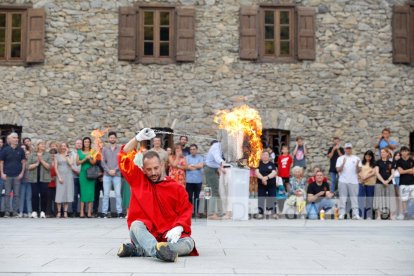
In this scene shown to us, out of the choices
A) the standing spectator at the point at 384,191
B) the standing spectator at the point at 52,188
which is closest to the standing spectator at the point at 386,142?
the standing spectator at the point at 384,191

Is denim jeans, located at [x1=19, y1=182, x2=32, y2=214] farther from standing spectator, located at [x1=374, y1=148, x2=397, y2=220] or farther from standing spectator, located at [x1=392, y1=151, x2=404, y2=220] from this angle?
standing spectator, located at [x1=392, y1=151, x2=404, y2=220]

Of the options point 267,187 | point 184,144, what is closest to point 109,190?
point 184,144

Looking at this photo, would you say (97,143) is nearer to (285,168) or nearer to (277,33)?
(285,168)

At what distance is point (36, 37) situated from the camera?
20.2m

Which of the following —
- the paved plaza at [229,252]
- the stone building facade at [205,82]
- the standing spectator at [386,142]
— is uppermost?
the stone building facade at [205,82]

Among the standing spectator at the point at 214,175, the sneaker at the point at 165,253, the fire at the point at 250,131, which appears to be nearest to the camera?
the sneaker at the point at 165,253

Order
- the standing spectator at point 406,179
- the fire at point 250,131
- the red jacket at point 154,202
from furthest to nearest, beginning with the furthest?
1. the standing spectator at point 406,179
2. the fire at point 250,131
3. the red jacket at point 154,202

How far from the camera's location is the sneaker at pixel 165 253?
6.49m

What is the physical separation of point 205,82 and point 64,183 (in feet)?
20.1

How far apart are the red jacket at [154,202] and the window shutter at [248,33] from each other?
13.6 m

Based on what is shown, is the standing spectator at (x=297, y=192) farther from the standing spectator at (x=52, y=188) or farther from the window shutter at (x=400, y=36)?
the window shutter at (x=400, y=36)

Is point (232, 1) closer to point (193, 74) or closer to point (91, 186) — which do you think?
point (193, 74)

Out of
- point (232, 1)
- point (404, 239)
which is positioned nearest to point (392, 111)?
point (232, 1)

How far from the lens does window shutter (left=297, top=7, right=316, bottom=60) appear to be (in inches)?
806
